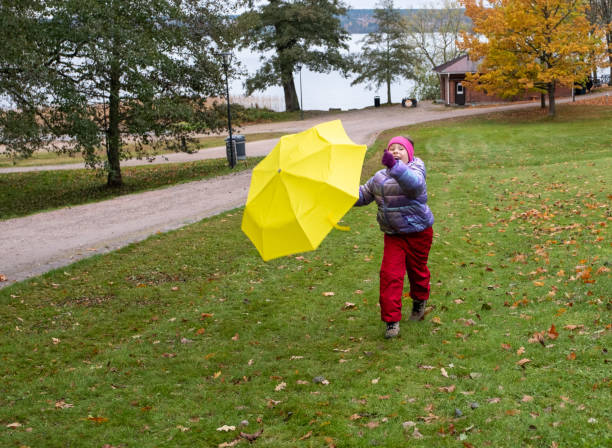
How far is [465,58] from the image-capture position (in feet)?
172

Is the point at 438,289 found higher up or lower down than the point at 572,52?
lower down

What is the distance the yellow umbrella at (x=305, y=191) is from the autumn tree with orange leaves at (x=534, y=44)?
31.1m

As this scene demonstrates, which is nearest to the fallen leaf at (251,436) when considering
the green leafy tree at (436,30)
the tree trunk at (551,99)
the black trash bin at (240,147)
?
the black trash bin at (240,147)

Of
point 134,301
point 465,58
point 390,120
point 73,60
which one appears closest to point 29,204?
point 73,60

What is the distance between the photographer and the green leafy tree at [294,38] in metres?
48.4

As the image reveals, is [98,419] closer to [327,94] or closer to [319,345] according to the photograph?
[319,345]

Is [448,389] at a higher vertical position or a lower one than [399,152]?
lower

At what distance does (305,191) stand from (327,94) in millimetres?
106179

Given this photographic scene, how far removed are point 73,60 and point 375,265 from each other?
1594cm

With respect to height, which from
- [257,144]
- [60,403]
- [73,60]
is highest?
[73,60]

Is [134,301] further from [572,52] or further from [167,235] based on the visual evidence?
[572,52]

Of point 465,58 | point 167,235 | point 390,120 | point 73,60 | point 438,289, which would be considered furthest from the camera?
point 465,58

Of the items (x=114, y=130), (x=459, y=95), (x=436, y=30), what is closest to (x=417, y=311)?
(x=114, y=130)

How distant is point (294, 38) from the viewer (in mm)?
49531
